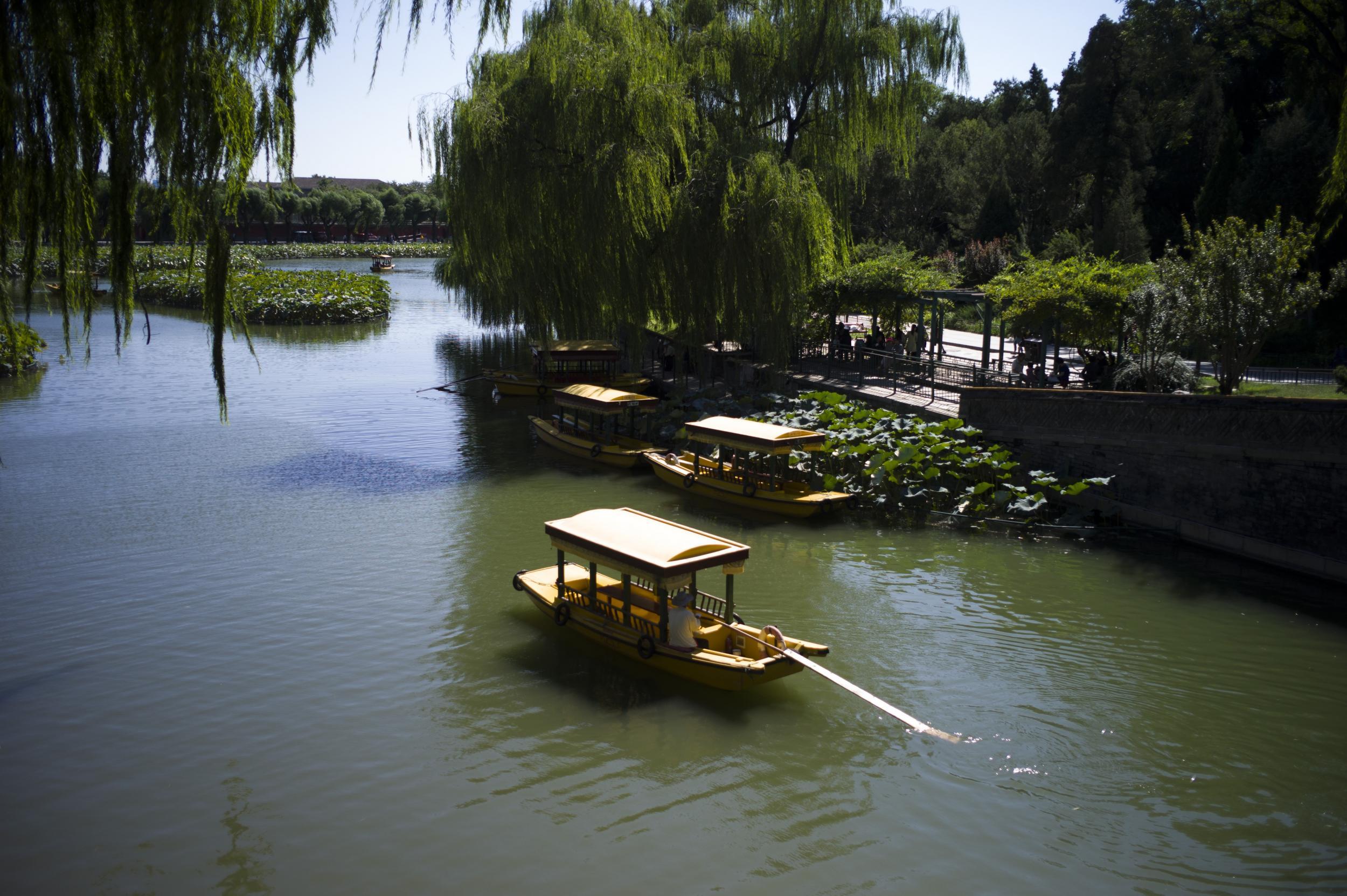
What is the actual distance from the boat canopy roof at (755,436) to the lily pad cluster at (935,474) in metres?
1.23

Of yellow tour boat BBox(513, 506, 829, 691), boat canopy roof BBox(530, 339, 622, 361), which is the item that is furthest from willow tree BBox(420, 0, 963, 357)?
yellow tour boat BBox(513, 506, 829, 691)

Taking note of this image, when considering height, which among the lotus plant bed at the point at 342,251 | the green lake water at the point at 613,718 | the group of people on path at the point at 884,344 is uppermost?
the lotus plant bed at the point at 342,251

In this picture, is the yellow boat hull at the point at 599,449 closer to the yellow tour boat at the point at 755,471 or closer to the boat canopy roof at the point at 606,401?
the boat canopy roof at the point at 606,401

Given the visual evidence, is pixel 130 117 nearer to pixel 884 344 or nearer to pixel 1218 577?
pixel 1218 577

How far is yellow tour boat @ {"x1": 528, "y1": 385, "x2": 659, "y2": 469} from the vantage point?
84.4 feet

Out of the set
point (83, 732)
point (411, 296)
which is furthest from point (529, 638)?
point (411, 296)

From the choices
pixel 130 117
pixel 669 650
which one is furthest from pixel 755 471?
pixel 130 117

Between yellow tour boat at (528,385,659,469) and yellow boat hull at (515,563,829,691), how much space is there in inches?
394

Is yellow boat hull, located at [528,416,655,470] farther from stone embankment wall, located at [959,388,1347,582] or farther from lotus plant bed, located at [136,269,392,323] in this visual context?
lotus plant bed, located at [136,269,392,323]

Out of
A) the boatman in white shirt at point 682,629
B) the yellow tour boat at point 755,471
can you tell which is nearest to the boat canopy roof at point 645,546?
the boatman in white shirt at point 682,629

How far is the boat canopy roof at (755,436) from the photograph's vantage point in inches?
810

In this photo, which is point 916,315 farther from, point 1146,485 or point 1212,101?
point 1212,101

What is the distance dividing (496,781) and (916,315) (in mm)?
29758

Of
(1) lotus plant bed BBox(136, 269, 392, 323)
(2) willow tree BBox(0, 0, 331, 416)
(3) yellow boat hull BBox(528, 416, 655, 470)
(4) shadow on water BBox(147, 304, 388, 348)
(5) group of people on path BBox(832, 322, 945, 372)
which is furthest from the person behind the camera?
(1) lotus plant bed BBox(136, 269, 392, 323)
